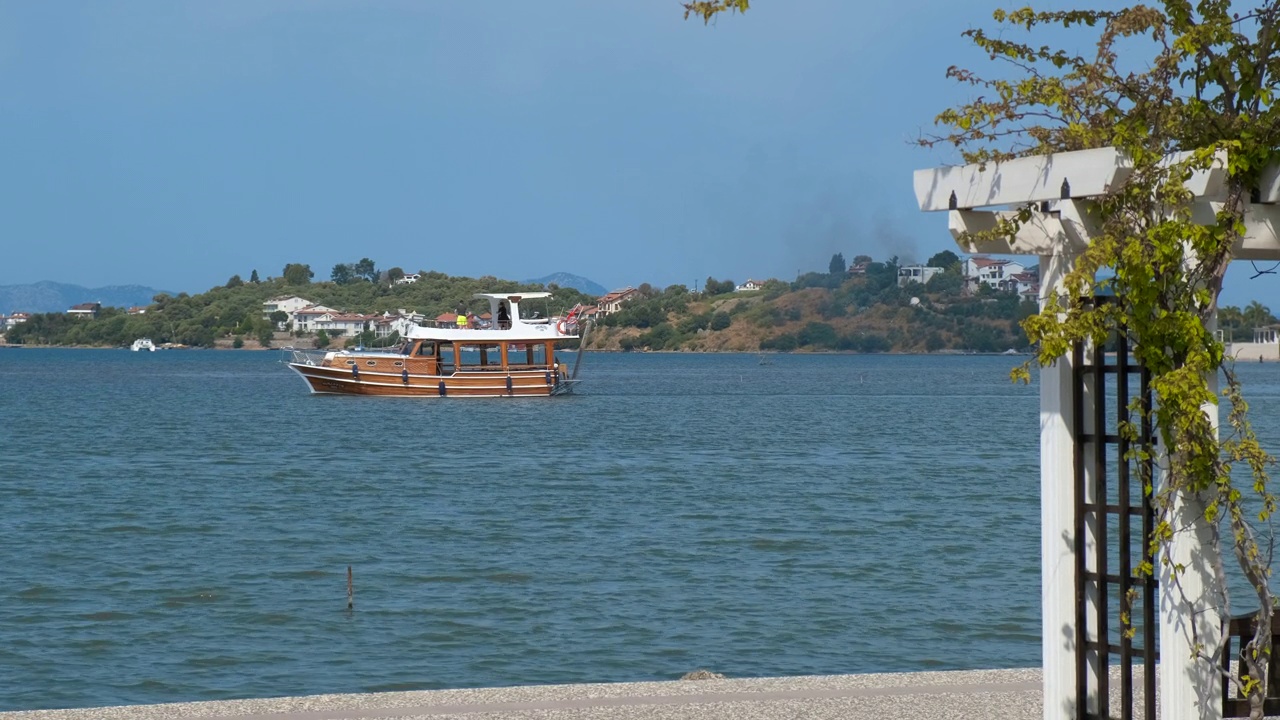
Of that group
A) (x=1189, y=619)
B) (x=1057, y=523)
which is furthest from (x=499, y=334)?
(x=1189, y=619)

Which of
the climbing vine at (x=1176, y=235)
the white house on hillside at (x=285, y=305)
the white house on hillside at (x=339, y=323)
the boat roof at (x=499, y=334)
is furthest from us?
the white house on hillside at (x=285, y=305)

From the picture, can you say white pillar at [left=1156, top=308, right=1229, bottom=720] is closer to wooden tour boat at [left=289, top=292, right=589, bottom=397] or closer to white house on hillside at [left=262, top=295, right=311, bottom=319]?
wooden tour boat at [left=289, top=292, right=589, bottom=397]

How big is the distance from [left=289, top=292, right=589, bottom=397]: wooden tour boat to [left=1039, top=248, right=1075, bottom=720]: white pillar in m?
46.9

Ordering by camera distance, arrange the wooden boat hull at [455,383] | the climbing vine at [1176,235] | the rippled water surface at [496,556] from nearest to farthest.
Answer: the climbing vine at [1176,235], the rippled water surface at [496,556], the wooden boat hull at [455,383]

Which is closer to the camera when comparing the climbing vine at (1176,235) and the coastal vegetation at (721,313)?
the climbing vine at (1176,235)

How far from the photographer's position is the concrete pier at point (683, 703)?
680 cm

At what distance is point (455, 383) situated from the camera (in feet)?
182

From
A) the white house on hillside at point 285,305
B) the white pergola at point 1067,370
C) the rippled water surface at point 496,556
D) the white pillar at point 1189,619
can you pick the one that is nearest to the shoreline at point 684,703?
the white pergola at point 1067,370

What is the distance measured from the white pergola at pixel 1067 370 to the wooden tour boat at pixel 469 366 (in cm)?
4690

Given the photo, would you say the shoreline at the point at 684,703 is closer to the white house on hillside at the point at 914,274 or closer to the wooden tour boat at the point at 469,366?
the wooden tour boat at the point at 469,366

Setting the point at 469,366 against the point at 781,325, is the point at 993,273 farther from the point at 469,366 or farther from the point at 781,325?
the point at 469,366

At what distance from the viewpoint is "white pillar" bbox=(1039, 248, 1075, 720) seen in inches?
214

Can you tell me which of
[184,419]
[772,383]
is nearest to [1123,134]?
[184,419]

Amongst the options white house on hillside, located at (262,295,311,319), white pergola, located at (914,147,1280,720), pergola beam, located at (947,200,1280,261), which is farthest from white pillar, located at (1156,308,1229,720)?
white house on hillside, located at (262,295,311,319)
